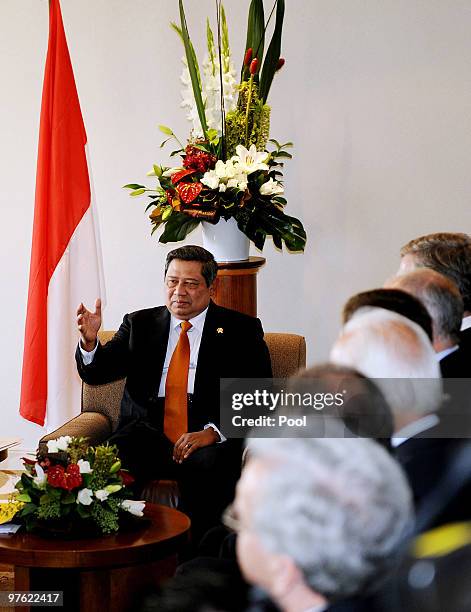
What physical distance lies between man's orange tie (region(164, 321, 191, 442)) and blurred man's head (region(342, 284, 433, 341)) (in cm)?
203

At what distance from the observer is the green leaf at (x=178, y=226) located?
14.0ft

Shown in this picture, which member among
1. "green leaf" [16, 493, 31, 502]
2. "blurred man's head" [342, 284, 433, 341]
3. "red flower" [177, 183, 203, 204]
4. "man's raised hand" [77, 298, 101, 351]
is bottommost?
"green leaf" [16, 493, 31, 502]

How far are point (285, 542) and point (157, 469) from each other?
2.72m

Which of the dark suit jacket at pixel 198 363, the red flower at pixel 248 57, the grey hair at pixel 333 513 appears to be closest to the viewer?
the grey hair at pixel 333 513

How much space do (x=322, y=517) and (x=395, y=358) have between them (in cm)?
62

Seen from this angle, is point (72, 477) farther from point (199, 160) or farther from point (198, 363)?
point (199, 160)

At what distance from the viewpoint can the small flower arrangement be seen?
118 inches

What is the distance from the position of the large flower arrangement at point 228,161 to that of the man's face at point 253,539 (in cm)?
293

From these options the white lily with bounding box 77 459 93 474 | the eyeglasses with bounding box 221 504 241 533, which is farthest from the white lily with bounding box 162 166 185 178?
the eyeglasses with bounding box 221 504 241 533

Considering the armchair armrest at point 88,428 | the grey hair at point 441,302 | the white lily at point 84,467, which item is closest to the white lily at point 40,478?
the white lily at point 84,467

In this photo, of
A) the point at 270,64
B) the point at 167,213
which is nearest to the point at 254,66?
the point at 270,64

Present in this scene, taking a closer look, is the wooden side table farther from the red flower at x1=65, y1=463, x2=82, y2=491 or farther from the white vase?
the red flower at x1=65, y1=463, x2=82, y2=491

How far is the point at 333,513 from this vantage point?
1226 millimetres

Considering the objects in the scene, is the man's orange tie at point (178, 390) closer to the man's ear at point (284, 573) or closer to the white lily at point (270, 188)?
the white lily at point (270, 188)
